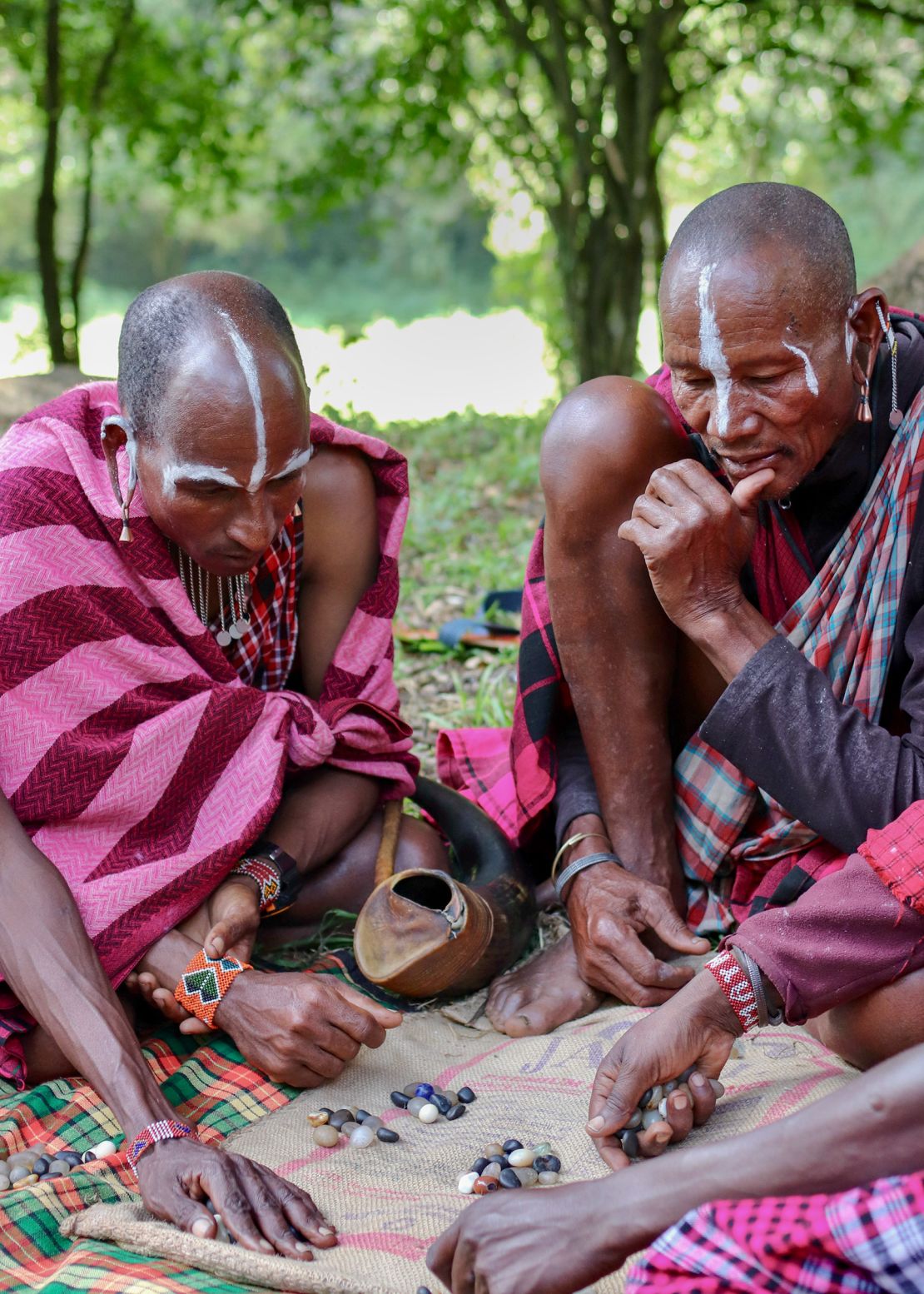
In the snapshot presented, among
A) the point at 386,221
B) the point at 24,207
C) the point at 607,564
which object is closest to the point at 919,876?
the point at 607,564

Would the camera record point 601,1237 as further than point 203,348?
No

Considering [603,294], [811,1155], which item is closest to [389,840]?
[811,1155]

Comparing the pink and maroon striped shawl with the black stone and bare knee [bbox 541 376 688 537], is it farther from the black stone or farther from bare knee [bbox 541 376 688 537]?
the black stone

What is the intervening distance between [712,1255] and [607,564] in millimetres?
1591

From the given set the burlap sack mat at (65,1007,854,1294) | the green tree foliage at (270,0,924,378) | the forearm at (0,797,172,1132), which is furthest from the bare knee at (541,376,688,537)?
the green tree foliage at (270,0,924,378)

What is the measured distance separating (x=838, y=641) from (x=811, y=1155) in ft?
4.15

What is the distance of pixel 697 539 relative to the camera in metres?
2.54

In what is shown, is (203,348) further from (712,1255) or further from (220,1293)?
(712,1255)

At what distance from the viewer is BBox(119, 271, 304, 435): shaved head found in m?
2.58

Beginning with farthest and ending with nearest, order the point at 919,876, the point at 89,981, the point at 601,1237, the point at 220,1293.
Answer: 1. the point at 89,981
2. the point at 919,876
3. the point at 220,1293
4. the point at 601,1237

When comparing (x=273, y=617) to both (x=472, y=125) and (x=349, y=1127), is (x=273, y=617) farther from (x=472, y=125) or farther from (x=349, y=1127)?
(x=472, y=125)

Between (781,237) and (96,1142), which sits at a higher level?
(781,237)

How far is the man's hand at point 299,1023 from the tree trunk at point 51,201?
7404mm

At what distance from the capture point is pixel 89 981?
7.89 feet
